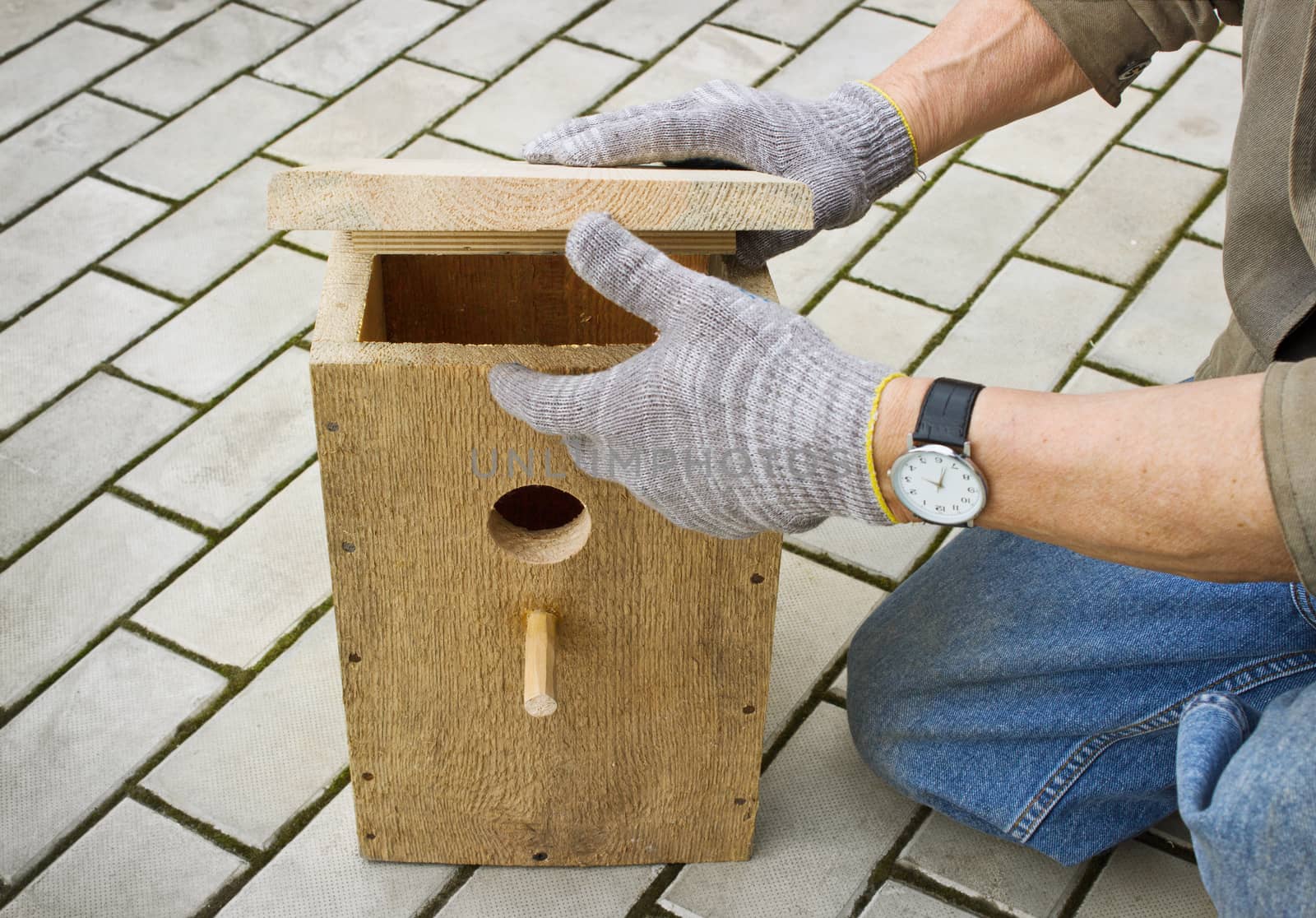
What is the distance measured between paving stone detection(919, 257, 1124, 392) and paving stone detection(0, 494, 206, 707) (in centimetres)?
132

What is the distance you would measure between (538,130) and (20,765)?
1.62 m

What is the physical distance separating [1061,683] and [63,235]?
204 cm

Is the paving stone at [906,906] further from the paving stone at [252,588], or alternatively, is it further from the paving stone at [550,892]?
the paving stone at [252,588]

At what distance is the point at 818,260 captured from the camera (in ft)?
8.70

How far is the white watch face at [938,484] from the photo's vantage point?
47.2 inches

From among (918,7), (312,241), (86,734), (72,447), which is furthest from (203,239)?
(918,7)

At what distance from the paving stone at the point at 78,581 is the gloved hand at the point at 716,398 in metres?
1.03

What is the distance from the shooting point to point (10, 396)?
2324 millimetres

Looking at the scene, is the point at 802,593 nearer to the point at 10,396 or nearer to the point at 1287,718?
the point at 1287,718

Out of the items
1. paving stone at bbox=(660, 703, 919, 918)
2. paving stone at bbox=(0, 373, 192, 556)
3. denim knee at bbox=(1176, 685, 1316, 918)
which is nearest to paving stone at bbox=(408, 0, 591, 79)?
paving stone at bbox=(0, 373, 192, 556)

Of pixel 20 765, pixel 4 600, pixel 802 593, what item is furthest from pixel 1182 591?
pixel 4 600

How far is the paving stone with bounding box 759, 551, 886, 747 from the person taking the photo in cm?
195

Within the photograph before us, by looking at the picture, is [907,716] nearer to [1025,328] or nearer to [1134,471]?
[1134,471]

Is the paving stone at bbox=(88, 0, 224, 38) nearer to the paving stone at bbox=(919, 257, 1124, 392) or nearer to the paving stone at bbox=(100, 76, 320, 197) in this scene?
the paving stone at bbox=(100, 76, 320, 197)
